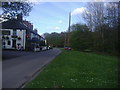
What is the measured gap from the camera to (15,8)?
76.3 ft

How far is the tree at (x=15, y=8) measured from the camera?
22664 millimetres

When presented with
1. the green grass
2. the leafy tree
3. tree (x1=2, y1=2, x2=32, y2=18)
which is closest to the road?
the green grass

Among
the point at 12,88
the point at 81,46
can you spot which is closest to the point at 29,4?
the point at 12,88

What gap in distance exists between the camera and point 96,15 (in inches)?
1832

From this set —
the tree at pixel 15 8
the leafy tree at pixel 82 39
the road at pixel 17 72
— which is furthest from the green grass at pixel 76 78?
the leafy tree at pixel 82 39

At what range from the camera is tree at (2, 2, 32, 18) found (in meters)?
22.7

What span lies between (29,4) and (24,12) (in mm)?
1293

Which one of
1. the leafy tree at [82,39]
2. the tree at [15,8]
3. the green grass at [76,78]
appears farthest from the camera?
the leafy tree at [82,39]

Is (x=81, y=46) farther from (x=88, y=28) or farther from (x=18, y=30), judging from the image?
(x=18, y=30)

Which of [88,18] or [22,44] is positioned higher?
[88,18]

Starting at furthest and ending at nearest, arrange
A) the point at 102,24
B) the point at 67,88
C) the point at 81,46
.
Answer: the point at 81,46 → the point at 102,24 → the point at 67,88

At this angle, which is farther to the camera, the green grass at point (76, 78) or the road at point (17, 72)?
the road at point (17, 72)

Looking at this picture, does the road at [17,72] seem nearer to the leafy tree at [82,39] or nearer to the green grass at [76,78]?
the green grass at [76,78]

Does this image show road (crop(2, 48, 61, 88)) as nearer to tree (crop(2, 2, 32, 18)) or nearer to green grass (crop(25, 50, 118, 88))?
green grass (crop(25, 50, 118, 88))
